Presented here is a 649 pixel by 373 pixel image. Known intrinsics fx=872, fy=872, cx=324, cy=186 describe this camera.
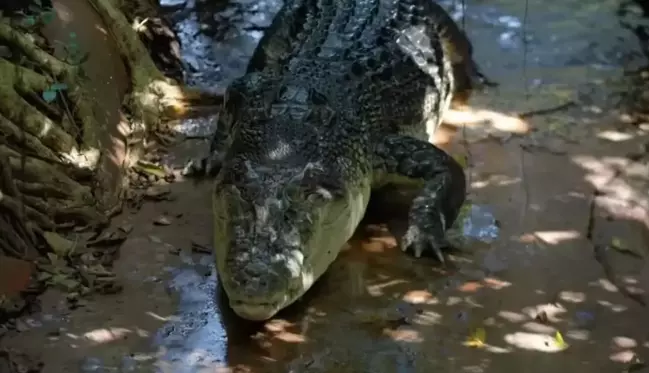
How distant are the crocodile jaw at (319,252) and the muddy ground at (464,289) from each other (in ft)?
0.44

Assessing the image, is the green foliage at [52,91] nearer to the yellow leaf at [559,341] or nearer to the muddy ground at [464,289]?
the muddy ground at [464,289]

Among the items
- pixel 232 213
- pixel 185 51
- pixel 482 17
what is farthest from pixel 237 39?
pixel 232 213

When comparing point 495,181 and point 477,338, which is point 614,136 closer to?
point 495,181

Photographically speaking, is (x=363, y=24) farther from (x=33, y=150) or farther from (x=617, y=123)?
(x=33, y=150)

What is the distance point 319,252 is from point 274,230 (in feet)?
0.95

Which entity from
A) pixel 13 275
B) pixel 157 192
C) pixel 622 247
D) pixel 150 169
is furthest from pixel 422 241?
pixel 13 275

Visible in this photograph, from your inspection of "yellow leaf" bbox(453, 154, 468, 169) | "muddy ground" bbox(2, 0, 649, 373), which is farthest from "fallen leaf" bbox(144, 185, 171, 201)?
"yellow leaf" bbox(453, 154, 468, 169)

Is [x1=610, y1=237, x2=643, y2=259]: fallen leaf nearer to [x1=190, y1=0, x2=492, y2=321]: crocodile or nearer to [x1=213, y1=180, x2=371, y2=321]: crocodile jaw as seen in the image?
[x1=190, y1=0, x2=492, y2=321]: crocodile

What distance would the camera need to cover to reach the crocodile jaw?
336 centimetres

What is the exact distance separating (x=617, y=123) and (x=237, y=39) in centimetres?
265

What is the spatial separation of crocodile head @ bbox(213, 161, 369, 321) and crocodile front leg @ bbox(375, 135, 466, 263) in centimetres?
35

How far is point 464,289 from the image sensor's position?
3.79 meters

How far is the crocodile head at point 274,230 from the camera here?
3365 mm

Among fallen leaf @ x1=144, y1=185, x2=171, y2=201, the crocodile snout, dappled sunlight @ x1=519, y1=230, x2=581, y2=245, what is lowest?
dappled sunlight @ x1=519, y1=230, x2=581, y2=245
